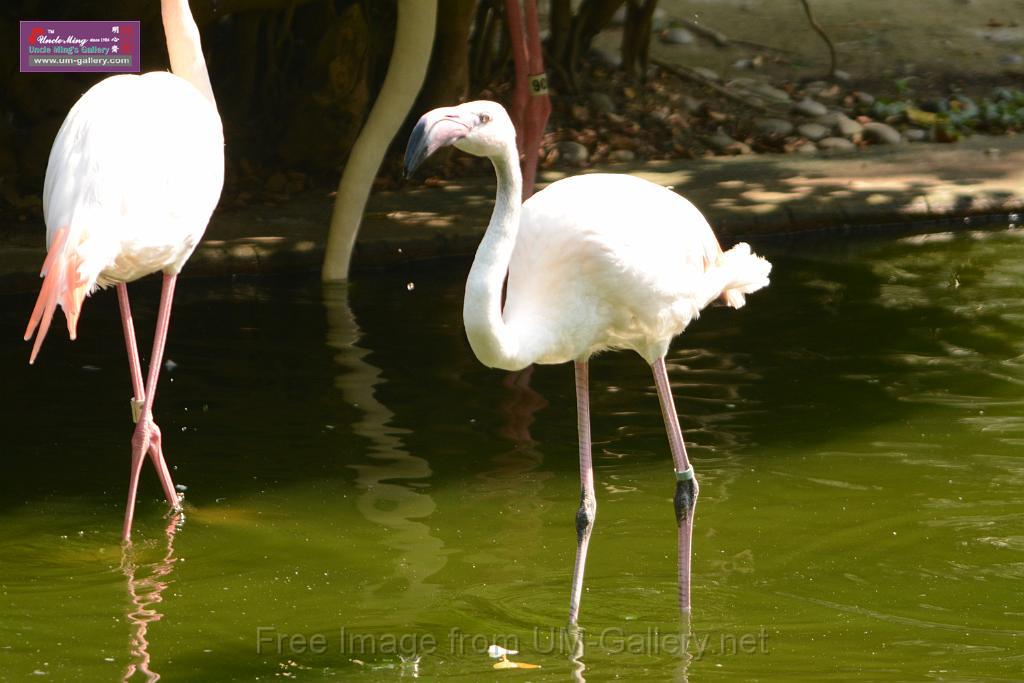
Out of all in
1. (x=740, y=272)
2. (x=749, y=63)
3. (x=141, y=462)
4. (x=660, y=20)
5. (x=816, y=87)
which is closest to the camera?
(x=740, y=272)

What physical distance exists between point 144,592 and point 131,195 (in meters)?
1.18

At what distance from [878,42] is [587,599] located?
9599 mm

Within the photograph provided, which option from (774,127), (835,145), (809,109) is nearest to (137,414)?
(835,145)

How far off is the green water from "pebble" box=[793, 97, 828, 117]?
12.1ft

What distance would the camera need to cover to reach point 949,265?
26.7 ft

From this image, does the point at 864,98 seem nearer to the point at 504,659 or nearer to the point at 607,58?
the point at 607,58

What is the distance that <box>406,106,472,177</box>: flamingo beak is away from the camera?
327 centimetres

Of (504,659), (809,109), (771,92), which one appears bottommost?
(504,659)

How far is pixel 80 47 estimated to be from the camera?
846cm

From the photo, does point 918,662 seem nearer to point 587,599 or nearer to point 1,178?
point 587,599

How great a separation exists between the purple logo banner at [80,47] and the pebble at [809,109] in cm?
511

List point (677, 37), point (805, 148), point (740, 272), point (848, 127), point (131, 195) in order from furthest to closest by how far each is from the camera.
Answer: point (677, 37) → point (848, 127) → point (805, 148) → point (740, 272) → point (131, 195)

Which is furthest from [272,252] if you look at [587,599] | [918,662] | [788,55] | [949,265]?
[788,55]

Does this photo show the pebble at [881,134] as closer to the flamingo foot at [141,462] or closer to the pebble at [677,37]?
the pebble at [677,37]
